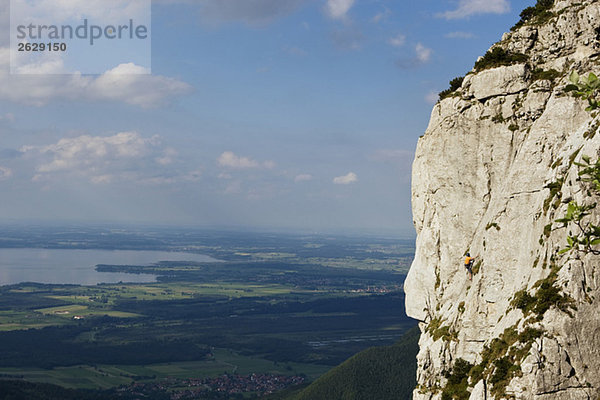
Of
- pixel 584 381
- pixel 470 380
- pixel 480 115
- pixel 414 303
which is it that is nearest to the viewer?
pixel 584 381

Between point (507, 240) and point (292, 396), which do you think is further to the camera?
point (292, 396)

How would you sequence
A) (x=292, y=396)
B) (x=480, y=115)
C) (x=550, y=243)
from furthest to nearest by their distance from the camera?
(x=292, y=396) < (x=480, y=115) < (x=550, y=243)

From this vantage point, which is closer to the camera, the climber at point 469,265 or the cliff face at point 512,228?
the cliff face at point 512,228

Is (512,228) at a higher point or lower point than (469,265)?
higher

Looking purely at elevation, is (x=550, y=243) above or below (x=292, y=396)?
above

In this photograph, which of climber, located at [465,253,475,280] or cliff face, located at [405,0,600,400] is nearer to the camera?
cliff face, located at [405,0,600,400]

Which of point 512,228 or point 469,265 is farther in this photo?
point 469,265

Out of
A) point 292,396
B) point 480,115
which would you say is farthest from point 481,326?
point 292,396

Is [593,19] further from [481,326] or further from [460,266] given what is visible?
[481,326]
